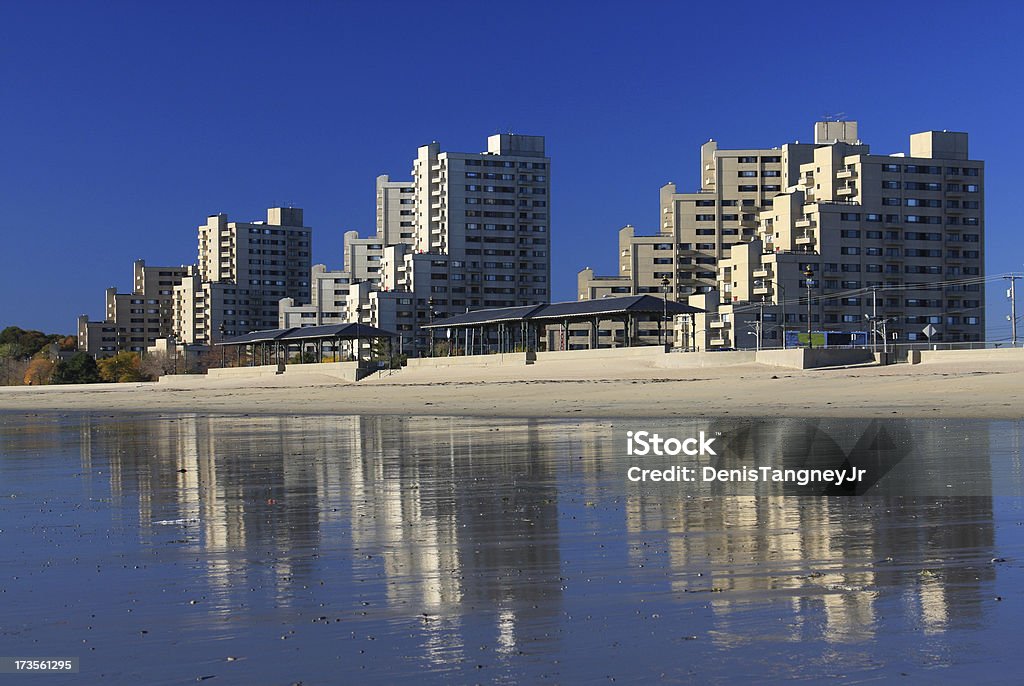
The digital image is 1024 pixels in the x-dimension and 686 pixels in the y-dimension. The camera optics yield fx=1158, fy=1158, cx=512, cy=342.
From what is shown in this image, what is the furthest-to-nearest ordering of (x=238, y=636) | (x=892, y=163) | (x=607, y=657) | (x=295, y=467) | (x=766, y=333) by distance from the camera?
(x=892, y=163) < (x=766, y=333) < (x=295, y=467) < (x=238, y=636) < (x=607, y=657)

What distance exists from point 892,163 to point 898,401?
93.3 meters

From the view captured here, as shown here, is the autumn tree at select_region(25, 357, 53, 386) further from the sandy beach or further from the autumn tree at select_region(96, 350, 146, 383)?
the sandy beach

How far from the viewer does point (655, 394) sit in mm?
48500

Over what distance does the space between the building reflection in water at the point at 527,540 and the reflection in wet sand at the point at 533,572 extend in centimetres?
3

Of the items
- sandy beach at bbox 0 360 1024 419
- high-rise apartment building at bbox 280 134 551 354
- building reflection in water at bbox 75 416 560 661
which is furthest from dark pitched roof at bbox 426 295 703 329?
high-rise apartment building at bbox 280 134 551 354

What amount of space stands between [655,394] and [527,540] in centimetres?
3792

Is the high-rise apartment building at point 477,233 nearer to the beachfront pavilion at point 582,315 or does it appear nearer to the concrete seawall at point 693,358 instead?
the beachfront pavilion at point 582,315

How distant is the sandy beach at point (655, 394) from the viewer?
38219 mm

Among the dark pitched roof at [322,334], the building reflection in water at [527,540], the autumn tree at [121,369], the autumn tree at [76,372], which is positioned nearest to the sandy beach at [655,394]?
the dark pitched roof at [322,334]

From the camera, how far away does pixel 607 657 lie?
6.59 m

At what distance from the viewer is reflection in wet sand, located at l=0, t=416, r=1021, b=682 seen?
→ 670cm

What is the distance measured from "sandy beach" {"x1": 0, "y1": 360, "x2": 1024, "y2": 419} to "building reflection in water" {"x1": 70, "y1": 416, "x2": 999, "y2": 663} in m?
17.2

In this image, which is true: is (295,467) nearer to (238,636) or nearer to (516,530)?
(516,530)

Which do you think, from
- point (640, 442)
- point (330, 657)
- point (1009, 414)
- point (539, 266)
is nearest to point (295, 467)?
point (640, 442)
